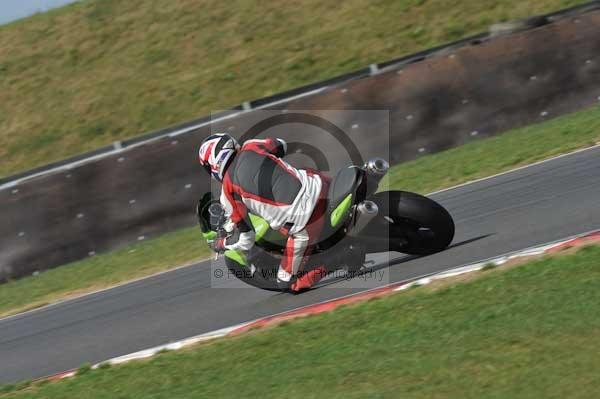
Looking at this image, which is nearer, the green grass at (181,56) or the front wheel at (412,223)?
the front wheel at (412,223)

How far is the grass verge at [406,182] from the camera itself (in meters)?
12.2

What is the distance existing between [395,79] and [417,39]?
22.6 ft

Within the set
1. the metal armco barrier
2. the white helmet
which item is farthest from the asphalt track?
the metal armco barrier

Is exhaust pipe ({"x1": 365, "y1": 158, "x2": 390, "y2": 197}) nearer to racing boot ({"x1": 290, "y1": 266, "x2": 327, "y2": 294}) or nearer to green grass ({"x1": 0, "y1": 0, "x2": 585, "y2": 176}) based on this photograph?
racing boot ({"x1": 290, "y1": 266, "x2": 327, "y2": 294})

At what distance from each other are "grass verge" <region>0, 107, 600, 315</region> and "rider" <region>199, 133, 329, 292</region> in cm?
388

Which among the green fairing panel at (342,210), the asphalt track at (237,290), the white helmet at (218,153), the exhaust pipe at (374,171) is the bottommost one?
the asphalt track at (237,290)

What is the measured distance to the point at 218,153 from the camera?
8039mm

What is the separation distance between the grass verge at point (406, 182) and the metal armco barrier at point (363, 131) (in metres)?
0.24

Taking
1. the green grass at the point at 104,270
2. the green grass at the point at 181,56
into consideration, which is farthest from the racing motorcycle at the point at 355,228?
the green grass at the point at 181,56

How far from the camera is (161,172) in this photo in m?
13.6

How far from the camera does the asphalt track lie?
8.40 m

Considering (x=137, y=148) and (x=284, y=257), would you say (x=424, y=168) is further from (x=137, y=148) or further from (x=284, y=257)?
(x=284, y=257)

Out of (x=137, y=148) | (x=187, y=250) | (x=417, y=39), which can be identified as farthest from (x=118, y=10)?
(x=187, y=250)

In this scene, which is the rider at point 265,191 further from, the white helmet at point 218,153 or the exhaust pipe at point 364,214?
the exhaust pipe at point 364,214
